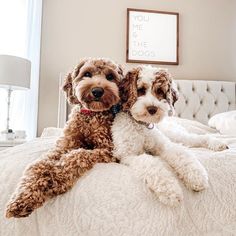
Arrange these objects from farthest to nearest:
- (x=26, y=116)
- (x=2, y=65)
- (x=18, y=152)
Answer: (x=26, y=116), (x=2, y=65), (x=18, y=152)

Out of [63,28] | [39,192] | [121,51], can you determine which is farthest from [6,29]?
[39,192]

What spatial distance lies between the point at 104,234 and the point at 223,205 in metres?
0.38

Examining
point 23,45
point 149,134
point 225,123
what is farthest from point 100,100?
point 23,45

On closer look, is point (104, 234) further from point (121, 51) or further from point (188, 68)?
point (188, 68)

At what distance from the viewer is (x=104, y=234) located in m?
0.69

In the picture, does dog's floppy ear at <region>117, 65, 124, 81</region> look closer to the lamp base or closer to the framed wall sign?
the lamp base

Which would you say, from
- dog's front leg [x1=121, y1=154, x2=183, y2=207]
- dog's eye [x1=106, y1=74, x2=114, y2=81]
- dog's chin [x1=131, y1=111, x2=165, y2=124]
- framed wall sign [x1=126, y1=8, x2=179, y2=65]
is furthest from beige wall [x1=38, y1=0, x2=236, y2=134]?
dog's front leg [x1=121, y1=154, x2=183, y2=207]

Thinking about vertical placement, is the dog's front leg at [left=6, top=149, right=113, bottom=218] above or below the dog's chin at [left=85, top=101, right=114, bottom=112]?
below

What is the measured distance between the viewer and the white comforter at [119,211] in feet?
2.32

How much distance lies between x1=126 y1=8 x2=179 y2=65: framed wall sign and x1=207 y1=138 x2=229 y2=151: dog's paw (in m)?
1.73

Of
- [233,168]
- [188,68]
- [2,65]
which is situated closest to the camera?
[233,168]

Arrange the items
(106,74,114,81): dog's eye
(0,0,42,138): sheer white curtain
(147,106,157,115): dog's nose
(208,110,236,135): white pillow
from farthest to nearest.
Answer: (0,0,42,138): sheer white curtain
(208,110,236,135): white pillow
(106,74,114,81): dog's eye
(147,106,157,115): dog's nose

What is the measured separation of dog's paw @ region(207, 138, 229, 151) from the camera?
4.01 ft

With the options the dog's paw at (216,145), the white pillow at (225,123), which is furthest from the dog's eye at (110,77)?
the white pillow at (225,123)
